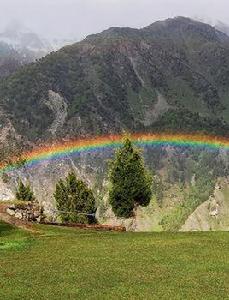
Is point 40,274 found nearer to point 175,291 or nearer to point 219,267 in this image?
point 175,291

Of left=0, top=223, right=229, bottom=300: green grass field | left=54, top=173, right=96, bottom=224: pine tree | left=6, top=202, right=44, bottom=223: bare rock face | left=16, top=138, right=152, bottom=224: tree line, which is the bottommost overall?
left=54, top=173, right=96, bottom=224: pine tree

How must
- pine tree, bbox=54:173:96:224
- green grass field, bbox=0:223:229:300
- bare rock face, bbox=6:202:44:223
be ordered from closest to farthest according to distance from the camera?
1. green grass field, bbox=0:223:229:300
2. bare rock face, bbox=6:202:44:223
3. pine tree, bbox=54:173:96:224

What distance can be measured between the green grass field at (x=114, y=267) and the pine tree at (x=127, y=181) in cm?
5732

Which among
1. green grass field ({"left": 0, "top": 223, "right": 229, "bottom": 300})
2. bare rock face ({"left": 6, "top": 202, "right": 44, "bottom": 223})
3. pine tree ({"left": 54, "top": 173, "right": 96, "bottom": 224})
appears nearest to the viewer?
green grass field ({"left": 0, "top": 223, "right": 229, "bottom": 300})

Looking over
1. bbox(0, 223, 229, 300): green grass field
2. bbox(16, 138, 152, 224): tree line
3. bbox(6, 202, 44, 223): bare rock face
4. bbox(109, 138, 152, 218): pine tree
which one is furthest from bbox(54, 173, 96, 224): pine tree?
bbox(0, 223, 229, 300): green grass field

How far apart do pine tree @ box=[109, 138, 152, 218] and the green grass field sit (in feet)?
188

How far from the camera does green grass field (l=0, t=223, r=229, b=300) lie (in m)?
26.5

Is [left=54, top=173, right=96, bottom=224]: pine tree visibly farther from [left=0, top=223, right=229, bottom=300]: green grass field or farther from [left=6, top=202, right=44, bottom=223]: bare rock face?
[left=0, top=223, right=229, bottom=300]: green grass field

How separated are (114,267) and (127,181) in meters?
71.7

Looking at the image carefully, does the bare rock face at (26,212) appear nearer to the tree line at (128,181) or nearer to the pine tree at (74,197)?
the tree line at (128,181)

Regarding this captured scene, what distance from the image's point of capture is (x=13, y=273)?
30.5 metres

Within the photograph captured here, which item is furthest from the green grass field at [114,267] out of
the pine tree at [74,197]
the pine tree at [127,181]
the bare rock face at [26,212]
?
the pine tree at [74,197]

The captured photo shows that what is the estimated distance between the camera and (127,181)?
104 metres

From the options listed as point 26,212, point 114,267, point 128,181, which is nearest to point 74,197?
point 128,181
